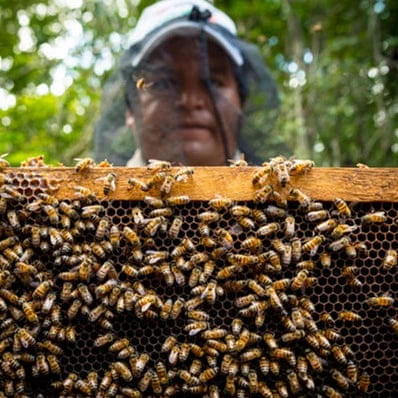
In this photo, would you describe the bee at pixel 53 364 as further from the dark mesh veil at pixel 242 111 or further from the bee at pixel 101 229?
the dark mesh veil at pixel 242 111

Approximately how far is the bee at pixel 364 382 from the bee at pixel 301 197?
111 centimetres

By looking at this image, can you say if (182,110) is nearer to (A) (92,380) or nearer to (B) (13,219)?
(B) (13,219)

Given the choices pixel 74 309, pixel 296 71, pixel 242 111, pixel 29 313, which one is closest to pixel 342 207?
pixel 74 309

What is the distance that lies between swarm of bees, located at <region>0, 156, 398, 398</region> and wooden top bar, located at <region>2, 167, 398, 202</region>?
6 centimetres

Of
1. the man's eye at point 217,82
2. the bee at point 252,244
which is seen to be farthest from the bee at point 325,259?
the man's eye at point 217,82

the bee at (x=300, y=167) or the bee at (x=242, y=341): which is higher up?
the bee at (x=300, y=167)

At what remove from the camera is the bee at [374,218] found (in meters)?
3.51

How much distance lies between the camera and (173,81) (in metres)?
6.26

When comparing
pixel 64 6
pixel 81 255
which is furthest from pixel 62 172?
pixel 64 6

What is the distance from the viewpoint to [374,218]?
138 inches

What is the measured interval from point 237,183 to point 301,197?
41 cm

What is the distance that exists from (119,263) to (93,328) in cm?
44

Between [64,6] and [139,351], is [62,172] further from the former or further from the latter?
[64,6]

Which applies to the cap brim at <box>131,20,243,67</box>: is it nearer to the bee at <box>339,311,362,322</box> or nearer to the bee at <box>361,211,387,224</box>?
the bee at <box>361,211,387,224</box>
